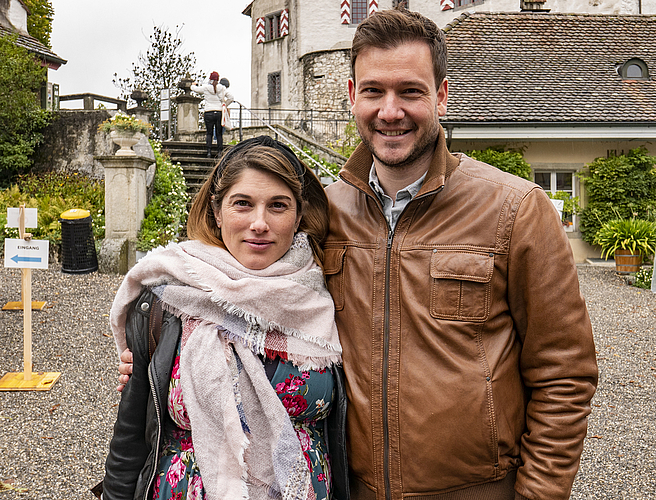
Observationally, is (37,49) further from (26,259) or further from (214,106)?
(26,259)

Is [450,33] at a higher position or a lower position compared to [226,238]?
higher

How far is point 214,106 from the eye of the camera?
13.4 m

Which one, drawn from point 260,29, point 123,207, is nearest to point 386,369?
point 123,207

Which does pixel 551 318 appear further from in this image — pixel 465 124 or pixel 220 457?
pixel 465 124

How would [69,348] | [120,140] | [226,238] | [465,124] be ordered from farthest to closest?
[465,124] < [120,140] < [69,348] < [226,238]

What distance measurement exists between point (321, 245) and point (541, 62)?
14927 mm

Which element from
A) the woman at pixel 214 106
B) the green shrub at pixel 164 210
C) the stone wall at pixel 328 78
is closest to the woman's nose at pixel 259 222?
the green shrub at pixel 164 210

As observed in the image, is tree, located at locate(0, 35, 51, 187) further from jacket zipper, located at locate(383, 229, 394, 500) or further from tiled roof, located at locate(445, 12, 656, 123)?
jacket zipper, located at locate(383, 229, 394, 500)

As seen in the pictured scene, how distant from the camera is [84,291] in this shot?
8.00m

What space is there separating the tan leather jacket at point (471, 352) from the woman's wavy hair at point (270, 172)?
335mm

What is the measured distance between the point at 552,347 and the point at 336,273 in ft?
2.33

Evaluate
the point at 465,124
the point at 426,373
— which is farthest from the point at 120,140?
the point at 426,373

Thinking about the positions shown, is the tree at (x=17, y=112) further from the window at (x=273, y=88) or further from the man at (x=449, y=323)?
the man at (x=449, y=323)

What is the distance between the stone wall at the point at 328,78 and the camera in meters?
25.0
